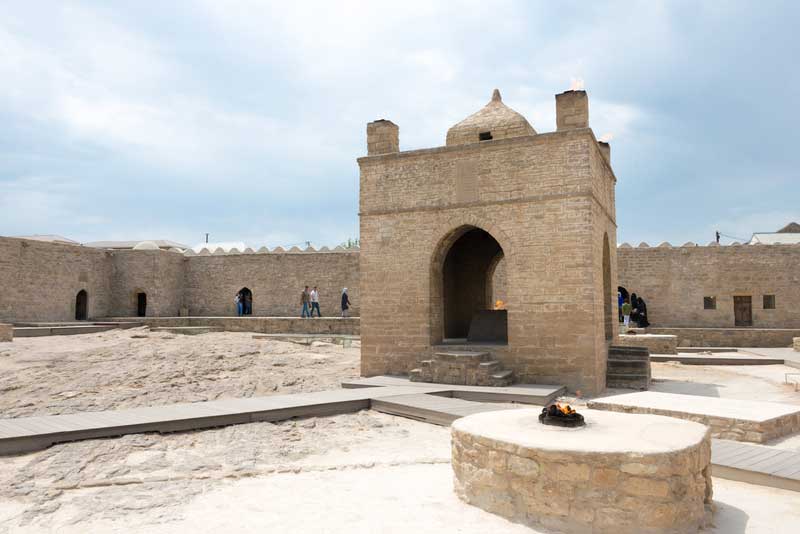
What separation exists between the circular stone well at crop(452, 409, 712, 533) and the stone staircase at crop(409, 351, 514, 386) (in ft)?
16.2

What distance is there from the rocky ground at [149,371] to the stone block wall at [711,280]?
11.6 meters

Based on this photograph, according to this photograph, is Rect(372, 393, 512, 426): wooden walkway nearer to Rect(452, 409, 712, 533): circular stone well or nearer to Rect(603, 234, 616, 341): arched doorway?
Rect(452, 409, 712, 533): circular stone well

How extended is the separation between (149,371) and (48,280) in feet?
39.3

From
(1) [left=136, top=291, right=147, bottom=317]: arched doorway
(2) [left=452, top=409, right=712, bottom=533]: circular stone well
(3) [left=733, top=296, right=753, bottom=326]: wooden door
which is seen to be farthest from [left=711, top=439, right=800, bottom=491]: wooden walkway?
(1) [left=136, top=291, right=147, bottom=317]: arched doorway

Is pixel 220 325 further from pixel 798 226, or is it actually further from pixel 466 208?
pixel 798 226

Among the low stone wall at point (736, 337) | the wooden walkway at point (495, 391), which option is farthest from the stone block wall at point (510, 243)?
the low stone wall at point (736, 337)

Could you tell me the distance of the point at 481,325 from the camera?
1202 cm

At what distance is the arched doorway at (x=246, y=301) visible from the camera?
25.0m

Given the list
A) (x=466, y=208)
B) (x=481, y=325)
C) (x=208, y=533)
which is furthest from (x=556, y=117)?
(x=208, y=533)

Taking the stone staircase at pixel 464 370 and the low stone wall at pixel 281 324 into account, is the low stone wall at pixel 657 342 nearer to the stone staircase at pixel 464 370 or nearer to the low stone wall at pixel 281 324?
the stone staircase at pixel 464 370

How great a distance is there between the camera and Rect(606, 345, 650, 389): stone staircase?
34.6 feet

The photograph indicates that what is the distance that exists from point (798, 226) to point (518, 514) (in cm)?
3409

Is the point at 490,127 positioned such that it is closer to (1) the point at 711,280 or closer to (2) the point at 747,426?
(2) the point at 747,426

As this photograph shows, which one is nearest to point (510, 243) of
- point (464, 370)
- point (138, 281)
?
point (464, 370)
